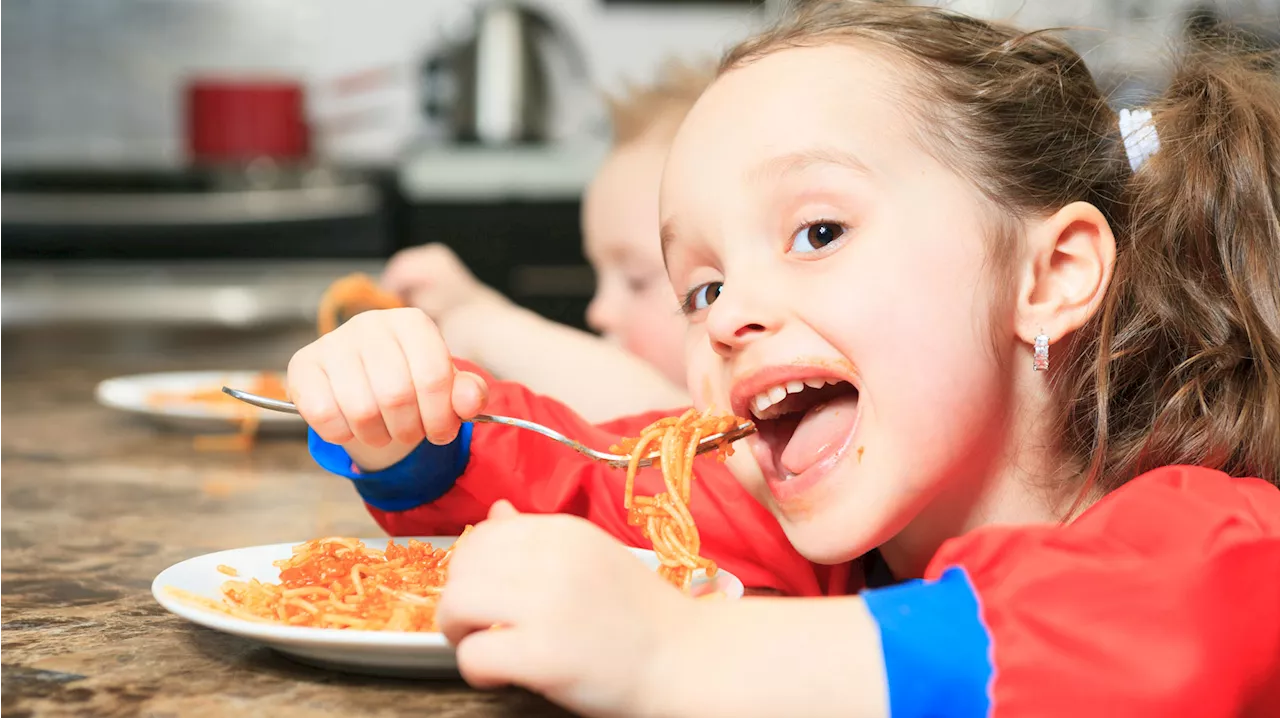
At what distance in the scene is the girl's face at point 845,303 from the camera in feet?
3.00

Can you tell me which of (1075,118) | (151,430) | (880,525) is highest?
(1075,118)

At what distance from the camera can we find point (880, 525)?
919mm

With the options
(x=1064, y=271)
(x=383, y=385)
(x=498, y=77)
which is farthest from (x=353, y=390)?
(x=498, y=77)

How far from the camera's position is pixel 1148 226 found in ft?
3.35

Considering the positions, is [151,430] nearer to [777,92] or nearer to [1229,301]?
[777,92]

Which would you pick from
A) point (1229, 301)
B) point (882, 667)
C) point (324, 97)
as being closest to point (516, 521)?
point (882, 667)

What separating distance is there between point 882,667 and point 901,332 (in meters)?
0.31

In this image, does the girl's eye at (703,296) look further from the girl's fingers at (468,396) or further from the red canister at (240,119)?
the red canister at (240,119)

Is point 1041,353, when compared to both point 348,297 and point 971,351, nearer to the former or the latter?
point 971,351

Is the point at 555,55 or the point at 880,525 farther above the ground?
the point at 555,55

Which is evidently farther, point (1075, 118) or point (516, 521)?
point (1075, 118)

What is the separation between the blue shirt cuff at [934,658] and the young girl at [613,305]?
3.05 feet

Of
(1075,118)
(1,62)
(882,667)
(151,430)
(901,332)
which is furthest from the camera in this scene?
(1,62)

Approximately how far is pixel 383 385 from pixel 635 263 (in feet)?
3.70
